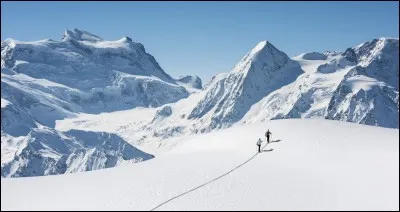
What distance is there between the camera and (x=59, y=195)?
114 feet

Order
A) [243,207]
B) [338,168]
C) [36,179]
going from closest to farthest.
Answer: [243,207] < [36,179] < [338,168]

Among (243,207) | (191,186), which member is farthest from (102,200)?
(243,207)

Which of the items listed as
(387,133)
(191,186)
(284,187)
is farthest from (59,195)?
(387,133)

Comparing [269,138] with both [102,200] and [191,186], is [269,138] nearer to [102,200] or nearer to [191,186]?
[191,186]

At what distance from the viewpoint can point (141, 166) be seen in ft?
149

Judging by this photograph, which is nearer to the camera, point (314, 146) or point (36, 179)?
point (36, 179)

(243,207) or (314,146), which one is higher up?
(314,146)

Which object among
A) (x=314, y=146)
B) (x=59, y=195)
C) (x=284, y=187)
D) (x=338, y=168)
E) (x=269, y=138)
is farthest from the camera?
(x=269, y=138)

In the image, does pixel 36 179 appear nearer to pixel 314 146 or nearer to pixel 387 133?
pixel 314 146

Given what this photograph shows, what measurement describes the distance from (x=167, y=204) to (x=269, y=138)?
28.9m

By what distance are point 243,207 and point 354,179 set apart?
13.0 m

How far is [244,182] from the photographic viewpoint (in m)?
38.2

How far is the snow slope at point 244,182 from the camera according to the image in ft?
109

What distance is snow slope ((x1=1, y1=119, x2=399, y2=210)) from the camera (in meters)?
33.3
